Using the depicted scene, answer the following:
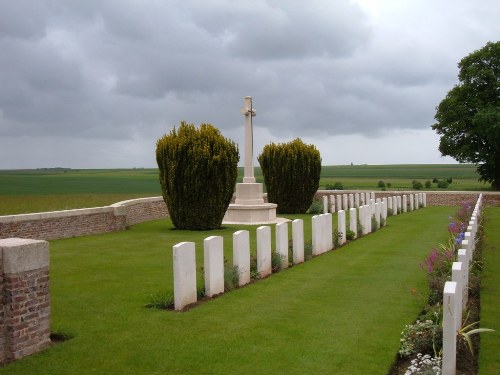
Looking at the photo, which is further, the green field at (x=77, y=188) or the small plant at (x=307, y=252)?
the green field at (x=77, y=188)

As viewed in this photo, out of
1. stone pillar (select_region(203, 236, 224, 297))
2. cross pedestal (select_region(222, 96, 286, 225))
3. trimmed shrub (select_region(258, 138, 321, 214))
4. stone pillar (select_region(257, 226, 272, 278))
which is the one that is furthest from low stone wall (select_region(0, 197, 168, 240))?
trimmed shrub (select_region(258, 138, 321, 214))

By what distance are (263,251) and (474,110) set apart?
3230 centimetres

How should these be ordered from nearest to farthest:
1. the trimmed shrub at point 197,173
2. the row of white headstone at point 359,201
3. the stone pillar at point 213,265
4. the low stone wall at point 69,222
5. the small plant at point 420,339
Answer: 1. the small plant at point 420,339
2. the stone pillar at point 213,265
3. the low stone wall at point 69,222
4. the trimmed shrub at point 197,173
5. the row of white headstone at point 359,201

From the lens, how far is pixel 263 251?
945 centimetres

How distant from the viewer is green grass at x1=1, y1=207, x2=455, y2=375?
17.3ft

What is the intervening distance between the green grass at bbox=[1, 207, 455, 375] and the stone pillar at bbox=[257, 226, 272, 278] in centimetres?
24

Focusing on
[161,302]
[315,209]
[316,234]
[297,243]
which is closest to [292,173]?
[315,209]

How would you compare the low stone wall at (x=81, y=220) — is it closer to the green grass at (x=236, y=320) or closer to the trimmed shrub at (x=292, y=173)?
the green grass at (x=236, y=320)

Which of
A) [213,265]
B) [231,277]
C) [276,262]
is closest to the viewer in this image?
[213,265]

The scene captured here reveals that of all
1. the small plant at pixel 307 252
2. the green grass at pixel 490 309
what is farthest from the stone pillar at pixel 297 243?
the green grass at pixel 490 309

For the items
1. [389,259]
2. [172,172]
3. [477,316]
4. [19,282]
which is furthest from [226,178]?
[19,282]

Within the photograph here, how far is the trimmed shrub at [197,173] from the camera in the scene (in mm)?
16469

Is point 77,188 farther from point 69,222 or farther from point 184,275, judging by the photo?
point 184,275

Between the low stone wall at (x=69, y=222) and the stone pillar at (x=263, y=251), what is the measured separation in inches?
277
